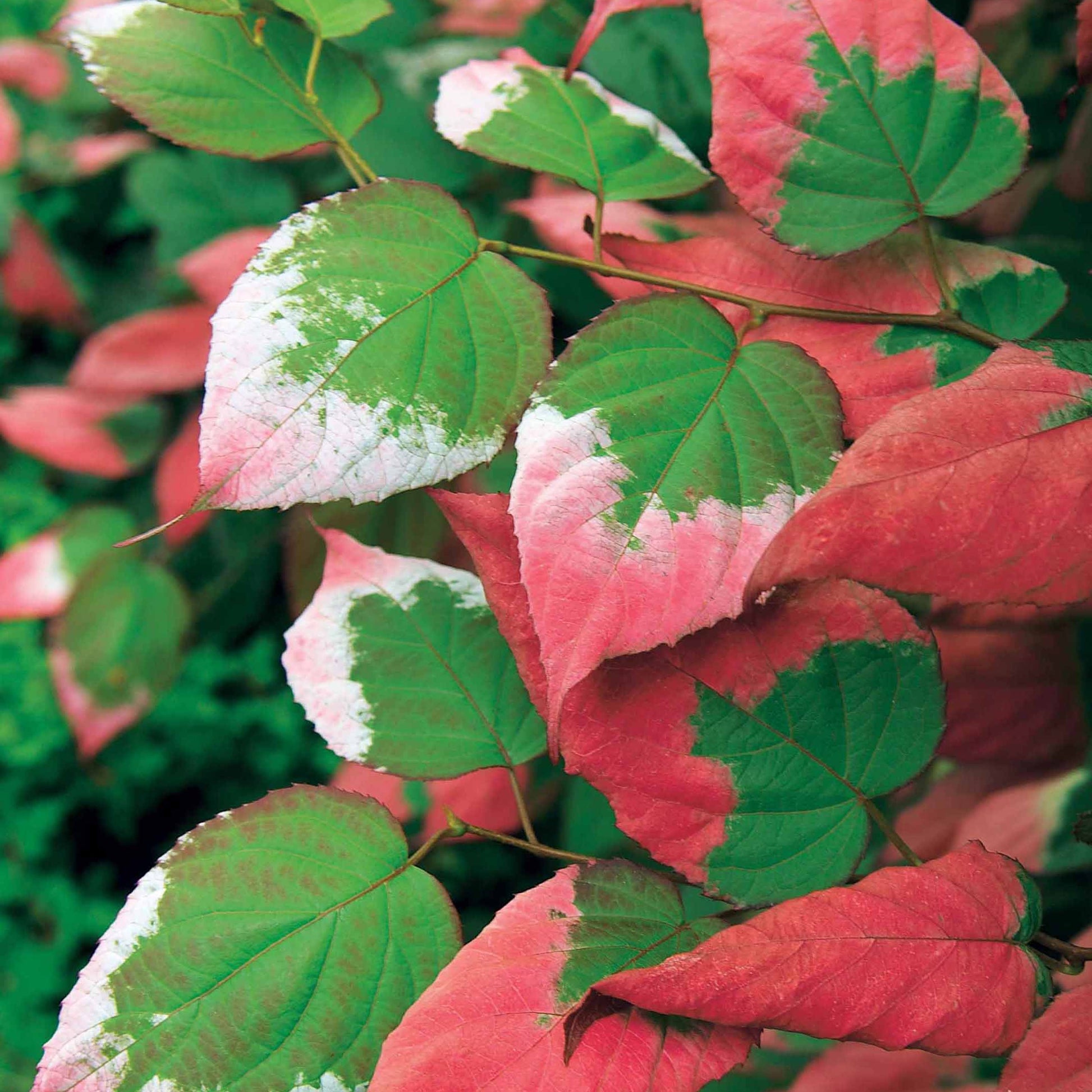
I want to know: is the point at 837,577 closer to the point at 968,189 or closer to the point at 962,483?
the point at 962,483

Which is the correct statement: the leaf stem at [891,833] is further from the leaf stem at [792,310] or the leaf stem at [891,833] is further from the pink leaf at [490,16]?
the pink leaf at [490,16]

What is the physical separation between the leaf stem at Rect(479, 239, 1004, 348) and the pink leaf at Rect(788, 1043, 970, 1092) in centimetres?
39

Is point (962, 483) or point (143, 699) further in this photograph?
point (143, 699)

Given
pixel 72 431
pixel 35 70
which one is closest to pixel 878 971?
pixel 72 431

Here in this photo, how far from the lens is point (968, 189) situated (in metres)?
0.38

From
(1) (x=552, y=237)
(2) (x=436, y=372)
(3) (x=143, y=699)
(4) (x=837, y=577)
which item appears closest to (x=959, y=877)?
(4) (x=837, y=577)

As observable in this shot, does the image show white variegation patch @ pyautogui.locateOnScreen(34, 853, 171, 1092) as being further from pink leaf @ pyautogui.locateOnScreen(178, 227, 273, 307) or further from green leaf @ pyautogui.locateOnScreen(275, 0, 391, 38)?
pink leaf @ pyautogui.locateOnScreen(178, 227, 273, 307)

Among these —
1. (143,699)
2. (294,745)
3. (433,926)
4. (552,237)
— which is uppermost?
(552,237)

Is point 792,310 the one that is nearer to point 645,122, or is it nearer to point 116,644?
point 645,122

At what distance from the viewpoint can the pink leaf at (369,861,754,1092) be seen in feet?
0.96

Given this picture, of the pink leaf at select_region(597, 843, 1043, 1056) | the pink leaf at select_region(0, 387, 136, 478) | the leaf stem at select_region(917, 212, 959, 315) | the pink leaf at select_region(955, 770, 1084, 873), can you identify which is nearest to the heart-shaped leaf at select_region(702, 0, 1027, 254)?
the leaf stem at select_region(917, 212, 959, 315)

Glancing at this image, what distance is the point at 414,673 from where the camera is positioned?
1.36ft

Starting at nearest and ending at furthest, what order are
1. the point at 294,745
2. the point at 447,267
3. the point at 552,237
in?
1. the point at 447,267
2. the point at 552,237
3. the point at 294,745

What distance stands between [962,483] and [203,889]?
27 cm
